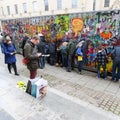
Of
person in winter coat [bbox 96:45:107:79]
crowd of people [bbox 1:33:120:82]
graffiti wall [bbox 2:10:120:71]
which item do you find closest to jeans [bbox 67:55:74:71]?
crowd of people [bbox 1:33:120:82]

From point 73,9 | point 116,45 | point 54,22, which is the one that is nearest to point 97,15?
point 116,45

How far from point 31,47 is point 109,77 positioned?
3.36 m

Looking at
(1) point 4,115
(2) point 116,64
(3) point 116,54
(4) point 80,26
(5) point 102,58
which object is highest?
(4) point 80,26

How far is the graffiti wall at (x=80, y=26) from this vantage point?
16.6 feet

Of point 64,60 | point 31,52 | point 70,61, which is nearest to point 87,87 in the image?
point 70,61

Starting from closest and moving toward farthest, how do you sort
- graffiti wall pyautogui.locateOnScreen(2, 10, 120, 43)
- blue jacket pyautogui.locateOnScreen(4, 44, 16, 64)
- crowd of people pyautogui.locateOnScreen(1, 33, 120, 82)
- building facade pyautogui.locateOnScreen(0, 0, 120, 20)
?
1. crowd of people pyautogui.locateOnScreen(1, 33, 120, 82)
2. graffiti wall pyautogui.locateOnScreen(2, 10, 120, 43)
3. blue jacket pyautogui.locateOnScreen(4, 44, 16, 64)
4. building facade pyautogui.locateOnScreen(0, 0, 120, 20)

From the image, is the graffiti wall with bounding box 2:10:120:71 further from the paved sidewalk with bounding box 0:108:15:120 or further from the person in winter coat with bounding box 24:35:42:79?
the paved sidewalk with bounding box 0:108:15:120

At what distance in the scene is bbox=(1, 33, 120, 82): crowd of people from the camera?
419 centimetres

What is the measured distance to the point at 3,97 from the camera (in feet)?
11.8

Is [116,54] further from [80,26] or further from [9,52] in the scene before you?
[9,52]

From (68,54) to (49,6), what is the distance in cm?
2341

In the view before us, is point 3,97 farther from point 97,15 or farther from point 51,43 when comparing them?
point 97,15

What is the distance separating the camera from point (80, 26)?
586 cm

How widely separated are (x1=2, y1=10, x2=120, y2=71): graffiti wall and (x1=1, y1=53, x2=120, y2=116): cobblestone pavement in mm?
1504
